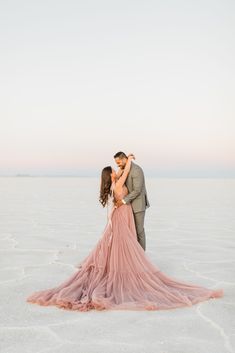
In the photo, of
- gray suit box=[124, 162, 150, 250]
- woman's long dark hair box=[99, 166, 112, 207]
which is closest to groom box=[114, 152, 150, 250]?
gray suit box=[124, 162, 150, 250]

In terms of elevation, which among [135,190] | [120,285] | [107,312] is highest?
[135,190]

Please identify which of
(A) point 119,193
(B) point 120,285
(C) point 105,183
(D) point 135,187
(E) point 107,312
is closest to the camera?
(E) point 107,312

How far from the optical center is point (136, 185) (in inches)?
169

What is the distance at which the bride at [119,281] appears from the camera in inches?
143

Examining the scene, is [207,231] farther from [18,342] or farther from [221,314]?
[18,342]

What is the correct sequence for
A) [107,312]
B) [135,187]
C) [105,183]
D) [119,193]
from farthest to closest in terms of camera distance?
[135,187]
[119,193]
[105,183]
[107,312]

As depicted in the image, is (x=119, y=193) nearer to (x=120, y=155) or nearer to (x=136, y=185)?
(x=136, y=185)

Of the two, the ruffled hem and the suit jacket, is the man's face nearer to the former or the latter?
the suit jacket

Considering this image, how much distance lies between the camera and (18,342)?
290 centimetres

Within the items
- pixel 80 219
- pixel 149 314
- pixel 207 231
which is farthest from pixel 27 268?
pixel 80 219

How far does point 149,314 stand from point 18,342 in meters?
0.95

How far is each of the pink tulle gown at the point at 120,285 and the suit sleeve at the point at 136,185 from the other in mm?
58

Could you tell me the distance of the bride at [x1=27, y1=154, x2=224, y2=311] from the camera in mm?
3641

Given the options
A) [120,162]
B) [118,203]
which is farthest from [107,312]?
[120,162]
